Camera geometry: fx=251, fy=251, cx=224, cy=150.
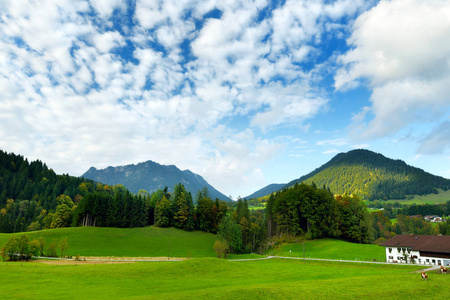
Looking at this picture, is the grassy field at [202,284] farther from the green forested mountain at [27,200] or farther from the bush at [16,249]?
the green forested mountain at [27,200]

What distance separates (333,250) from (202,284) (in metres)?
64.0

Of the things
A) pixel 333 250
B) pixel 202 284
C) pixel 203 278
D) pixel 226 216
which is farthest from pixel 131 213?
pixel 202 284

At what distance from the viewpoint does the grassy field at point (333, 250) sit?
7925 cm

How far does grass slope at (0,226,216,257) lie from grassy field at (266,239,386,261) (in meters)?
30.2

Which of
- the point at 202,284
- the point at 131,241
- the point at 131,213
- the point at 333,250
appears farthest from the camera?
the point at 131,213

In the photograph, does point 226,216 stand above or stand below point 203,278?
above

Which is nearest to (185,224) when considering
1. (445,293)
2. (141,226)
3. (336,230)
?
(141,226)

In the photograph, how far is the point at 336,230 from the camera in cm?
10494

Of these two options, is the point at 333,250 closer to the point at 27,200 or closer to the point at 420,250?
the point at 420,250

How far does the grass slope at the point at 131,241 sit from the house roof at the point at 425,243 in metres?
61.9

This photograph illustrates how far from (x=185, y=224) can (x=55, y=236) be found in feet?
176

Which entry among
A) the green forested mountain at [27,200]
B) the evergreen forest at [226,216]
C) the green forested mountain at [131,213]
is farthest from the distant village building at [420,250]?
the green forested mountain at [27,200]

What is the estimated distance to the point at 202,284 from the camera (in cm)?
4069

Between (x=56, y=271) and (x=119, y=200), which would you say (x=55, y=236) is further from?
(x=56, y=271)
